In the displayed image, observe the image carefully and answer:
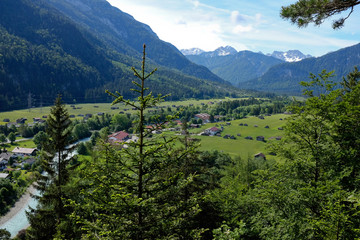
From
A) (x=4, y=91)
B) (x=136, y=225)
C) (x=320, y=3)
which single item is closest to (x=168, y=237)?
(x=136, y=225)

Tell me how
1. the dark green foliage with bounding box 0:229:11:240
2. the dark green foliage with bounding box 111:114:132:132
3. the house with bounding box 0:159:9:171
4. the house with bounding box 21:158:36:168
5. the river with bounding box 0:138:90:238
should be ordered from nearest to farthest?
the dark green foliage with bounding box 0:229:11:240
the river with bounding box 0:138:90:238
the house with bounding box 0:159:9:171
the house with bounding box 21:158:36:168
the dark green foliage with bounding box 111:114:132:132

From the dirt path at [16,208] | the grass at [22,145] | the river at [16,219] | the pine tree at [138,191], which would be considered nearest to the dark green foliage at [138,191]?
the pine tree at [138,191]

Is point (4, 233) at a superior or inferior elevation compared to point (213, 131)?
superior

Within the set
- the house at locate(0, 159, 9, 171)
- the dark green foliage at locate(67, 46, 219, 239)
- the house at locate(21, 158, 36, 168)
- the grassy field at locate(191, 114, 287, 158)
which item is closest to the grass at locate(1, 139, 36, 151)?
the house at locate(0, 159, 9, 171)

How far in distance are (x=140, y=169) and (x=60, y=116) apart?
40.5 ft

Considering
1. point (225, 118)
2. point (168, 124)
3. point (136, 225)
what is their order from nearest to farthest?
point (136, 225), point (168, 124), point (225, 118)

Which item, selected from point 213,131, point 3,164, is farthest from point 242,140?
point 3,164

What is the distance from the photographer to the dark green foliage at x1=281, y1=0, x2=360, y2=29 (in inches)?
327

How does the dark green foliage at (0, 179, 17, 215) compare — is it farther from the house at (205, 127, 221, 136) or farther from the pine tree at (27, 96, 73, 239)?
the house at (205, 127, 221, 136)

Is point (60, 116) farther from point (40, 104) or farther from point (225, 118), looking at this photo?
point (40, 104)

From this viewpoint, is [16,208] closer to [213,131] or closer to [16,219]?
[16,219]

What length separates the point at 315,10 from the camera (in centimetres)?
864

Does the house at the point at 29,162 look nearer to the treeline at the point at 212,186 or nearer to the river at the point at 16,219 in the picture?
the river at the point at 16,219

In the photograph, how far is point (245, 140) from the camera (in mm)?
92438
